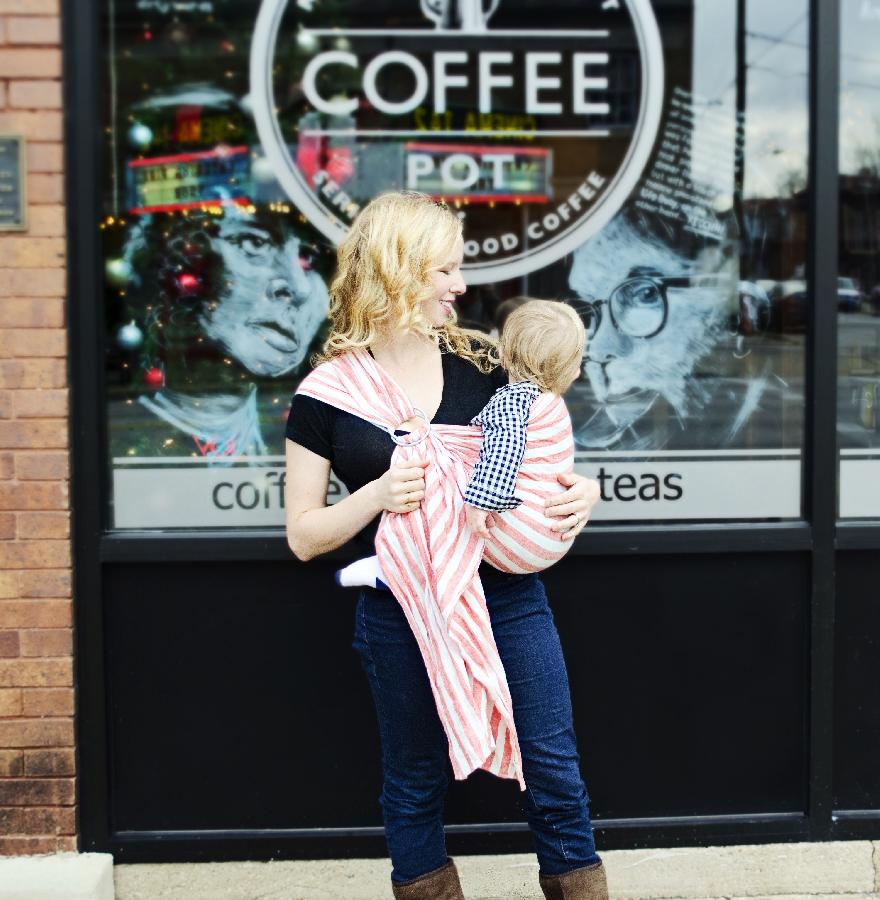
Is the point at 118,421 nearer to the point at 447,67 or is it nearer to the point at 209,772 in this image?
the point at 209,772

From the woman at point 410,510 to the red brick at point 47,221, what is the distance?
980mm

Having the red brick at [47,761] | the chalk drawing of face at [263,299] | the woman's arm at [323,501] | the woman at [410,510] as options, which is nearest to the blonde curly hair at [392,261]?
the woman at [410,510]

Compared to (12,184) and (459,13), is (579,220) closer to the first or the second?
(459,13)

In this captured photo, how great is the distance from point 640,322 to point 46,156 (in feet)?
5.51

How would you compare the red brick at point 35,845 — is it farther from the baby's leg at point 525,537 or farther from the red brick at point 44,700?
the baby's leg at point 525,537

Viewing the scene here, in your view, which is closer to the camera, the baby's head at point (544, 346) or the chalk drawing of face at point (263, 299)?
the baby's head at point (544, 346)

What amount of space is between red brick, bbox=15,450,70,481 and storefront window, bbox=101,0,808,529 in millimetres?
225

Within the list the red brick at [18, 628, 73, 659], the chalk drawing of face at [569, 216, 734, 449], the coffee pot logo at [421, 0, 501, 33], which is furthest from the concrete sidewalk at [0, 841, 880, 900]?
the coffee pot logo at [421, 0, 501, 33]

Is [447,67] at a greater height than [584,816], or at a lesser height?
greater

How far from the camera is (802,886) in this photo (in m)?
3.38

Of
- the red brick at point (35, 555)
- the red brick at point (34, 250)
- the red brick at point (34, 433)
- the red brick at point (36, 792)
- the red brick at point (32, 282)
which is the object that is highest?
the red brick at point (34, 250)

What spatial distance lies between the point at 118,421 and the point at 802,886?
228 centimetres

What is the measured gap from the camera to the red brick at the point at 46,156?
317 cm

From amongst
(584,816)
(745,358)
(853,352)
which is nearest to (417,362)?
(584,816)
